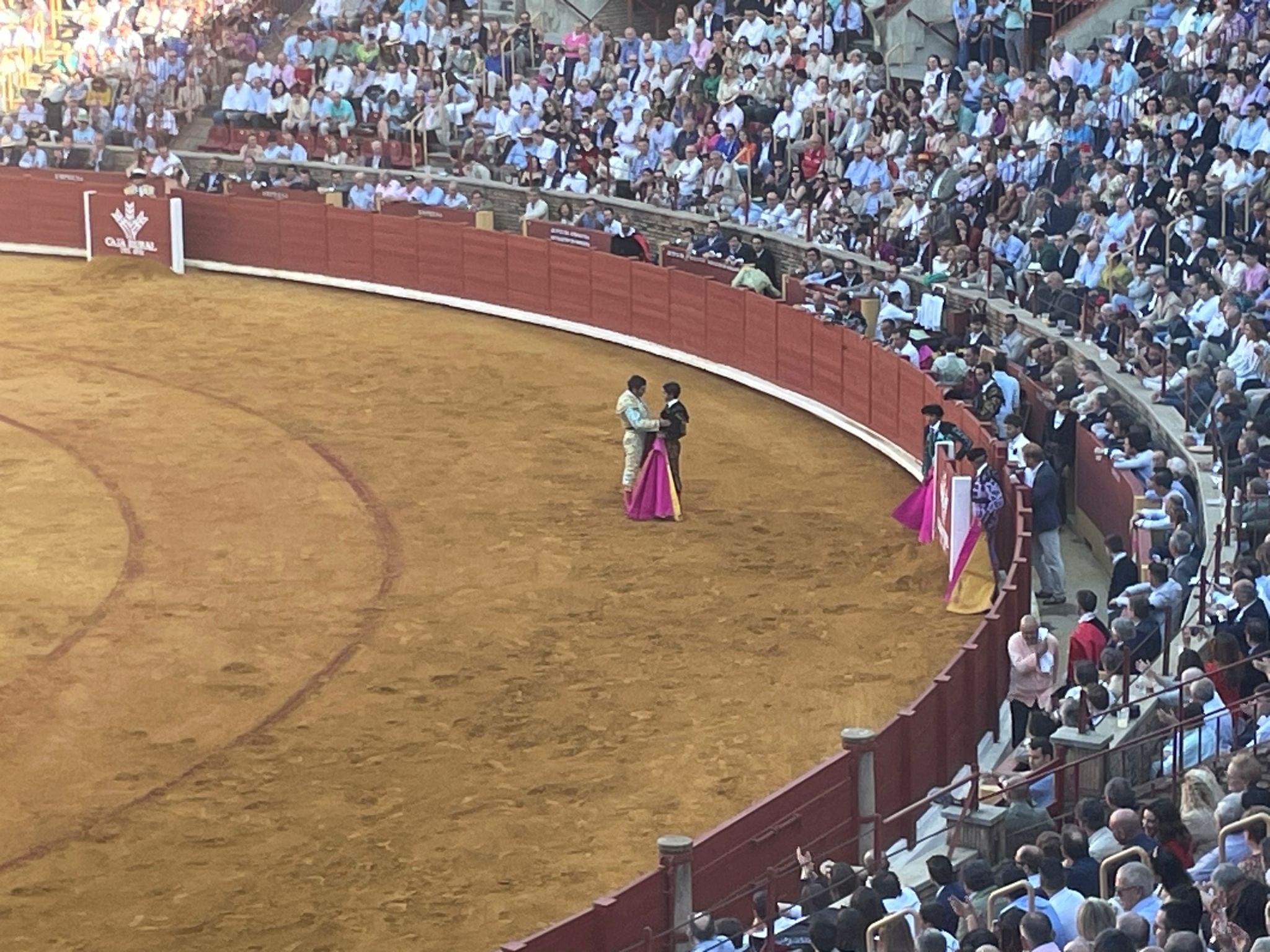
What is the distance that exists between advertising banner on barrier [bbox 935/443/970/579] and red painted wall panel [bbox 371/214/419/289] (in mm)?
12636

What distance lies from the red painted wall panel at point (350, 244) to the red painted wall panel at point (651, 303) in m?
4.89

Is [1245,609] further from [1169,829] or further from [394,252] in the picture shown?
[394,252]

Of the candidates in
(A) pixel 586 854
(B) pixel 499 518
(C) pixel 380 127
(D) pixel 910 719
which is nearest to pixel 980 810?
(D) pixel 910 719

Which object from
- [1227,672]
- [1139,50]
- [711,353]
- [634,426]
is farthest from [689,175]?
[1227,672]

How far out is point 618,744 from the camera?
50.5ft

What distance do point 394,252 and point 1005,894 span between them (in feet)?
69.7

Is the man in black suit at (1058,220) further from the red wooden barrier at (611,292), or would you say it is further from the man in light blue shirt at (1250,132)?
the red wooden barrier at (611,292)

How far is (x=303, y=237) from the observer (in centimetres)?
Result: 3125

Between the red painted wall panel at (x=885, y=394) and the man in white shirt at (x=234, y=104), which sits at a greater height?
the man in white shirt at (x=234, y=104)

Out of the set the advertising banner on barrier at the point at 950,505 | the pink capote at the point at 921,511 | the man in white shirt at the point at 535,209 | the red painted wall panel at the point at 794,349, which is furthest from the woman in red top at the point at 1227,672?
the man in white shirt at the point at 535,209

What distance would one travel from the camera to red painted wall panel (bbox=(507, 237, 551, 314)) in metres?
28.7

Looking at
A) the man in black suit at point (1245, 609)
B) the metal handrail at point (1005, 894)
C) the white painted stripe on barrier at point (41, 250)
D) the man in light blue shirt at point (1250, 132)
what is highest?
the man in light blue shirt at point (1250, 132)

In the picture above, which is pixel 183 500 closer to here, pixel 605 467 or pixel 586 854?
pixel 605 467

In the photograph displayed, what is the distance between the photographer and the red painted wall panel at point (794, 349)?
2423 centimetres
